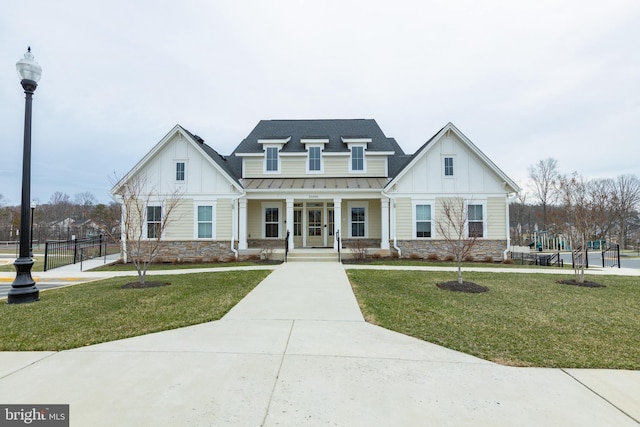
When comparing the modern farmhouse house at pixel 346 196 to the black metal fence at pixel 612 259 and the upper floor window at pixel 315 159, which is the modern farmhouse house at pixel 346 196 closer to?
the upper floor window at pixel 315 159

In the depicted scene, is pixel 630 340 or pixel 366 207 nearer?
pixel 630 340

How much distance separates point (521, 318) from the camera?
5359 mm

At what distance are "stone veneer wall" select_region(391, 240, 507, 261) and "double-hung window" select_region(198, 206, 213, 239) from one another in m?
10.2

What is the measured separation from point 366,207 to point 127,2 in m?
14.0

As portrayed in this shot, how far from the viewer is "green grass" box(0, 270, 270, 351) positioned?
14.4 ft

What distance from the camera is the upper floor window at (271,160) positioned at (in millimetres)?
17672

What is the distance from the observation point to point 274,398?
9.01ft

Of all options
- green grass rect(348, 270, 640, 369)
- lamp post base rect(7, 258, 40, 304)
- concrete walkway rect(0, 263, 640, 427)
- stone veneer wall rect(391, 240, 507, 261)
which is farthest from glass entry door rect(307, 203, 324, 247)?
concrete walkway rect(0, 263, 640, 427)

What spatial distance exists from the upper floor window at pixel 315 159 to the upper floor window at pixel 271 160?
2075 millimetres

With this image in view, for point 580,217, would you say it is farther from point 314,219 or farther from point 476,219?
point 314,219

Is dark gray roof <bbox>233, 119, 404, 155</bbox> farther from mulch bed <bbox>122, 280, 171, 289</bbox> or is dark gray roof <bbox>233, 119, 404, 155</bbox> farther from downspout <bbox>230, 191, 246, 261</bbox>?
mulch bed <bbox>122, 280, 171, 289</bbox>

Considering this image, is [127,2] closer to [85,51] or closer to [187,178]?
[85,51]

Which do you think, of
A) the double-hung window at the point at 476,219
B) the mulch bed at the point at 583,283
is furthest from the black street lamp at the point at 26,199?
the double-hung window at the point at 476,219

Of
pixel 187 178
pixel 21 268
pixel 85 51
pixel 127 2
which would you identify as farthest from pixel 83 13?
pixel 21 268
